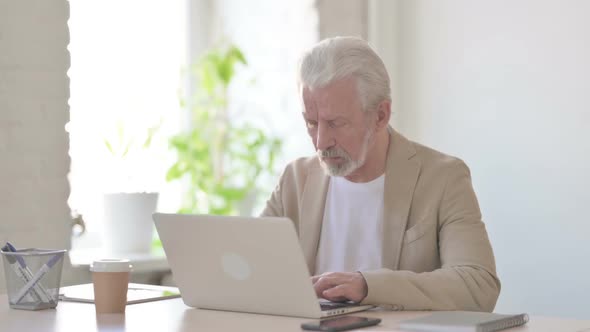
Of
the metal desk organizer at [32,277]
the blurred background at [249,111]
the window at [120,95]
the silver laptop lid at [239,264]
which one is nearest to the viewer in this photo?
the silver laptop lid at [239,264]

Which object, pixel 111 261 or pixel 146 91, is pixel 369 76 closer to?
pixel 111 261

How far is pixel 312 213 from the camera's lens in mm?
2652

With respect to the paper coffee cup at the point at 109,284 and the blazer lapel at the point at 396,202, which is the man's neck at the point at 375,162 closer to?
the blazer lapel at the point at 396,202

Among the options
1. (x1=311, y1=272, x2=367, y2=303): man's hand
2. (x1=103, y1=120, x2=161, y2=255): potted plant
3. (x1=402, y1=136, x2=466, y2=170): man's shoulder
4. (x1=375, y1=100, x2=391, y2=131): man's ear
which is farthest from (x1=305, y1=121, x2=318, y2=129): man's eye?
(x1=103, y1=120, x2=161, y2=255): potted plant

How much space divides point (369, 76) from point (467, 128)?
1.36 meters

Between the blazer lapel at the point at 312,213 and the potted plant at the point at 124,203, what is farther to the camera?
the potted plant at the point at 124,203

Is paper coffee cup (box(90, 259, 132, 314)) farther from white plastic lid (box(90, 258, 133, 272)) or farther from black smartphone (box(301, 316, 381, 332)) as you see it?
black smartphone (box(301, 316, 381, 332))

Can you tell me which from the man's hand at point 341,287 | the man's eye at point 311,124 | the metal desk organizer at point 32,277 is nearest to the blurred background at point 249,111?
the metal desk organizer at point 32,277

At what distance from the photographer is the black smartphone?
5.71 ft

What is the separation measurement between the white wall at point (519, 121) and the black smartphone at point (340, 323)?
5.92ft

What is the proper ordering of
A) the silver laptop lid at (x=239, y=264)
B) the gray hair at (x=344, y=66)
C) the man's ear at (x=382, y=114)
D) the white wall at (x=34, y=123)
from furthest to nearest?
the white wall at (x=34, y=123), the man's ear at (x=382, y=114), the gray hair at (x=344, y=66), the silver laptop lid at (x=239, y=264)

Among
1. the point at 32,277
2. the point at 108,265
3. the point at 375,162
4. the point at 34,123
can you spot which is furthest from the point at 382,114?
the point at 34,123

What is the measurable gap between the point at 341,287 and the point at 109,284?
49 centimetres

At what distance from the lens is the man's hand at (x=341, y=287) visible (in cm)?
204
